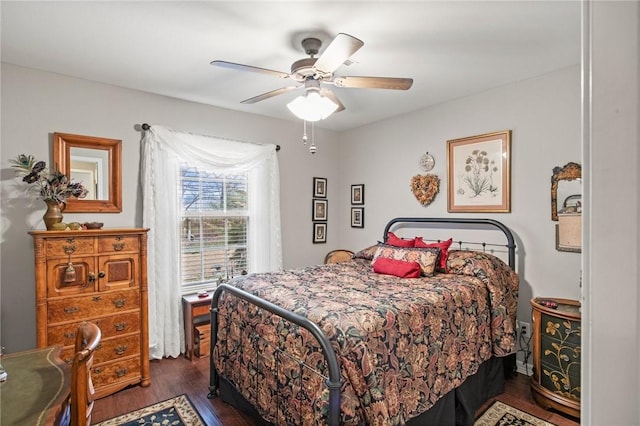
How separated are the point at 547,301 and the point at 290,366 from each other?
6.76 ft

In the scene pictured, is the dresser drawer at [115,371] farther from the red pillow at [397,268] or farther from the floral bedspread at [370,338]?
the red pillow at [397,268]

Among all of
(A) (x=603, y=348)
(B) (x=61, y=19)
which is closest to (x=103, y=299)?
(B) (x=61, y=19)

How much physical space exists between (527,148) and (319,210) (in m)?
2.57

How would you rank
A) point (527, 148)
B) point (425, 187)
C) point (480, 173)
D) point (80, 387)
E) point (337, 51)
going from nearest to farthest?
1. point (80, 387)
2. point (337, 51)
3. point (527, 148)
4. point (480, 173)
5. point (425, 187)

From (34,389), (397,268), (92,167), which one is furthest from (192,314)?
(34,389)

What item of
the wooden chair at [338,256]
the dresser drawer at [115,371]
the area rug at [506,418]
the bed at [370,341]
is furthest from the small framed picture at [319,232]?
the area rug at [506,418]

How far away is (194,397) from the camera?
103 inches

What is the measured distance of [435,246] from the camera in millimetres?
3045

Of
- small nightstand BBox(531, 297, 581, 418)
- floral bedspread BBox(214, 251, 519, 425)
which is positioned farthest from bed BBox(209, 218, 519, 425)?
small nightstand BBox(531, 297, 581, 418)

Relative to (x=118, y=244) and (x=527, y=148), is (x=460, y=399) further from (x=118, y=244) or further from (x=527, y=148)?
(x=118, y=244)

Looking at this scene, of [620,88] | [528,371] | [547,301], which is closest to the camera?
[620,88]

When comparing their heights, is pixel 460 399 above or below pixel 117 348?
below

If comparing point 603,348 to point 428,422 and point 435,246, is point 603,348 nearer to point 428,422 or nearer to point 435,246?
point 428,422

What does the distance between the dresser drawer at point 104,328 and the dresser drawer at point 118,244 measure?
0.53m
